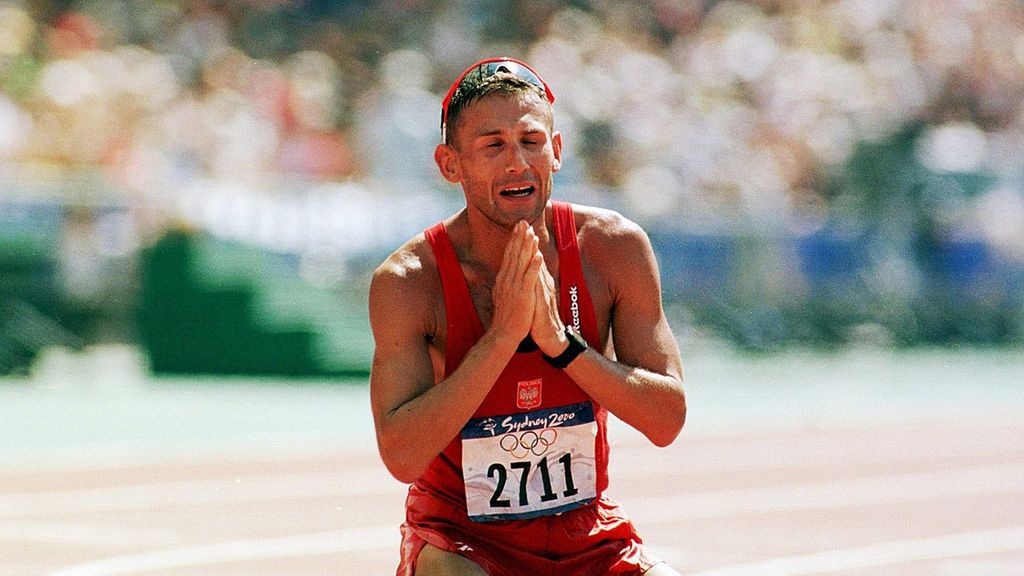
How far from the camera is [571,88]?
63.6 feet

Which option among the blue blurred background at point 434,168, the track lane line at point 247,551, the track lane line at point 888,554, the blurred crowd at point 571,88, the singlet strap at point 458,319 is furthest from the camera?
the blurred crowd at point 571,88

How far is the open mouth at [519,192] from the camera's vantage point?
4.07 meters

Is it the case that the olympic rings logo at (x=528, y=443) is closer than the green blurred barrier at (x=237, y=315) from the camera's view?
Yes

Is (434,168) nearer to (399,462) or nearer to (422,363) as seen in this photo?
(422,363)

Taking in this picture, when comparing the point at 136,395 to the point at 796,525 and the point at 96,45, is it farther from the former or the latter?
the point at 796,525

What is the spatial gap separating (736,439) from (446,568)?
339 inches

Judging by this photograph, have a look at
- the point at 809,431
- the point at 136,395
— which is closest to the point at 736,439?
the point at 809,431

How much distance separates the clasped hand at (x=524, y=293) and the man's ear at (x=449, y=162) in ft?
1.10

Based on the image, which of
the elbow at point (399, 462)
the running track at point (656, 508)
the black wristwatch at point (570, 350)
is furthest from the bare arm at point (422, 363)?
the running track at point (656, 508)

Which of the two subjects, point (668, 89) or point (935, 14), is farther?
point (935, 14)

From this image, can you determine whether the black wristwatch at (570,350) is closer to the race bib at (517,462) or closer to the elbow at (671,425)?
the race bib at (517,462)

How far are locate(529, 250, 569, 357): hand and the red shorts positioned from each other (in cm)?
51

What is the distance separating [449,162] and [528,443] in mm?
731

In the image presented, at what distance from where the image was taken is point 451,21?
21.2m
